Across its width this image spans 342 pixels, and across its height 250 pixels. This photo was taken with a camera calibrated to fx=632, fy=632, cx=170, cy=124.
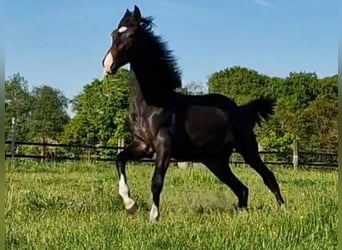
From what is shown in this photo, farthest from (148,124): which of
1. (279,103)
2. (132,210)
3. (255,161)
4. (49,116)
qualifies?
(49,116)

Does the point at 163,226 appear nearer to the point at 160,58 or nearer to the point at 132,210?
the point at 132,210

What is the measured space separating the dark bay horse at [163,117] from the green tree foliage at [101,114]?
1.75 metres

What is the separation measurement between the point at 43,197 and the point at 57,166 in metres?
5.19

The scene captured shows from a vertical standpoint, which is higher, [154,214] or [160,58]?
[160,58]

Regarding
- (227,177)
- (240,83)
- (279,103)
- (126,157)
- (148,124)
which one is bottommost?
(227,177)

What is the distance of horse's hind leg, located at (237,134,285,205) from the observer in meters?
4.43

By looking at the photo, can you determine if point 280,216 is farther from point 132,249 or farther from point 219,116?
point 219,116

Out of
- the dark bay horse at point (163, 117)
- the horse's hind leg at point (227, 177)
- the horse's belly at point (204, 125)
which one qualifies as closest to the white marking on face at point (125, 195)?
the dark bay horse at point (163, 117)

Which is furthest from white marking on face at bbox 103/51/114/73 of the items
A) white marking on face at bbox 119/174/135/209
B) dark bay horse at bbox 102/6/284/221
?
white marking on face at bbox 119/174/135/209

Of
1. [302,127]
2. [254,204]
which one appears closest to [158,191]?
[254,204]

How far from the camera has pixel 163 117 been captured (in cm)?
399

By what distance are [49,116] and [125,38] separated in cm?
1007

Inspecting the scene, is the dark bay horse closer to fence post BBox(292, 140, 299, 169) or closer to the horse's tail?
the horse's tail

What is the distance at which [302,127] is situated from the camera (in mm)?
10727
